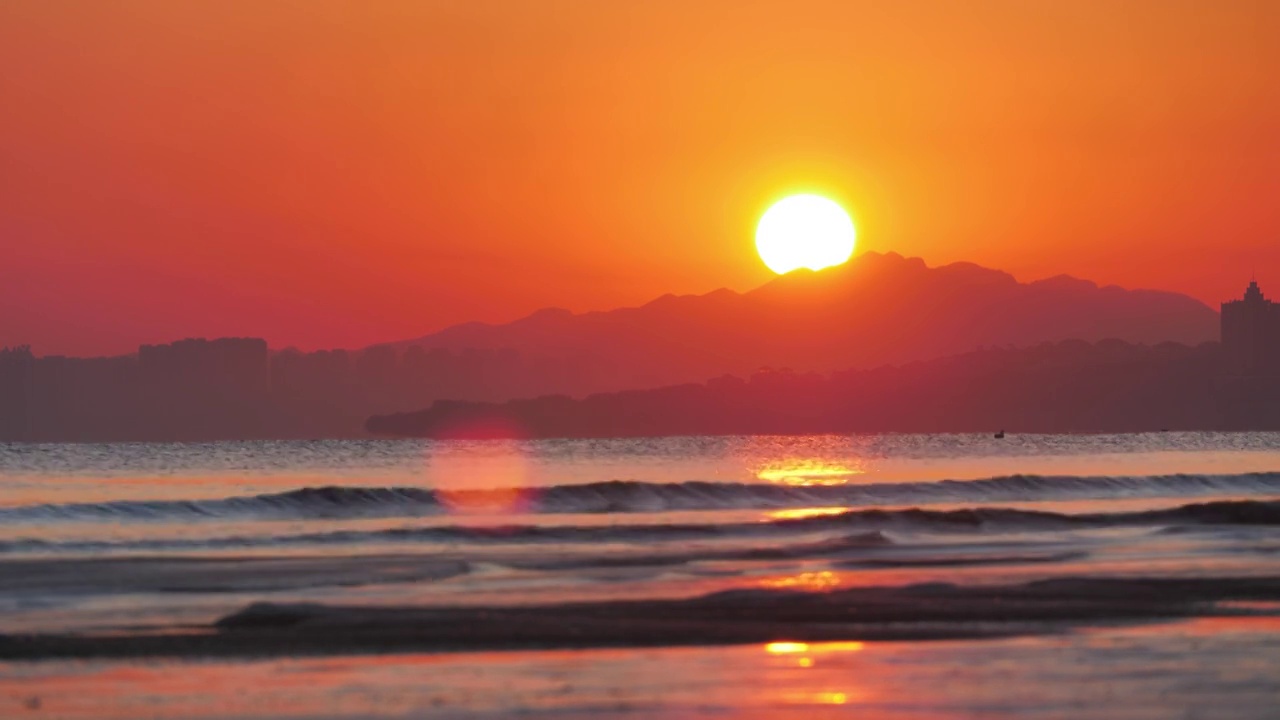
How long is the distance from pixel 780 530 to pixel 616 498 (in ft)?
64.2

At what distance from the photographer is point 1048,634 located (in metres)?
24.2

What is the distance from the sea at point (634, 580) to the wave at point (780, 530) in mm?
199

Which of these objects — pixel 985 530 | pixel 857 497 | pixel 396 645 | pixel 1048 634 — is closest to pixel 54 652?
pixel 396 645

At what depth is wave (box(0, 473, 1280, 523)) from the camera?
189 ft

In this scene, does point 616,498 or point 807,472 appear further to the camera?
point 807,472

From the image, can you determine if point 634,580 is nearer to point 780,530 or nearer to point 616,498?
point 780,530

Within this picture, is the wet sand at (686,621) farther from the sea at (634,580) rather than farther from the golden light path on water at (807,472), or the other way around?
the golden light path on water at (807,472)

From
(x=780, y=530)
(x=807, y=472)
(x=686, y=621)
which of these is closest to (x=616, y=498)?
(x=780, y=530)

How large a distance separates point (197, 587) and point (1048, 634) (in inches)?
638

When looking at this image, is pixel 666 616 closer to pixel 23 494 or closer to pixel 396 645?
pixel 396 645

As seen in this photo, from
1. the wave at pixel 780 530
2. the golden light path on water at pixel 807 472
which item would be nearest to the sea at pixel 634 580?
the wave at pixel 780 530

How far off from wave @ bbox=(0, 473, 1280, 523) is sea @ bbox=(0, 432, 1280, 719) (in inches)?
11.7

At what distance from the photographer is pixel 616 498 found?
221 feet

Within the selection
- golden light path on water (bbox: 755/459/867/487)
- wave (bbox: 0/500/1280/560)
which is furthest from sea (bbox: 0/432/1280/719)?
golden light path on water (bbox: 755/459/867/487)
